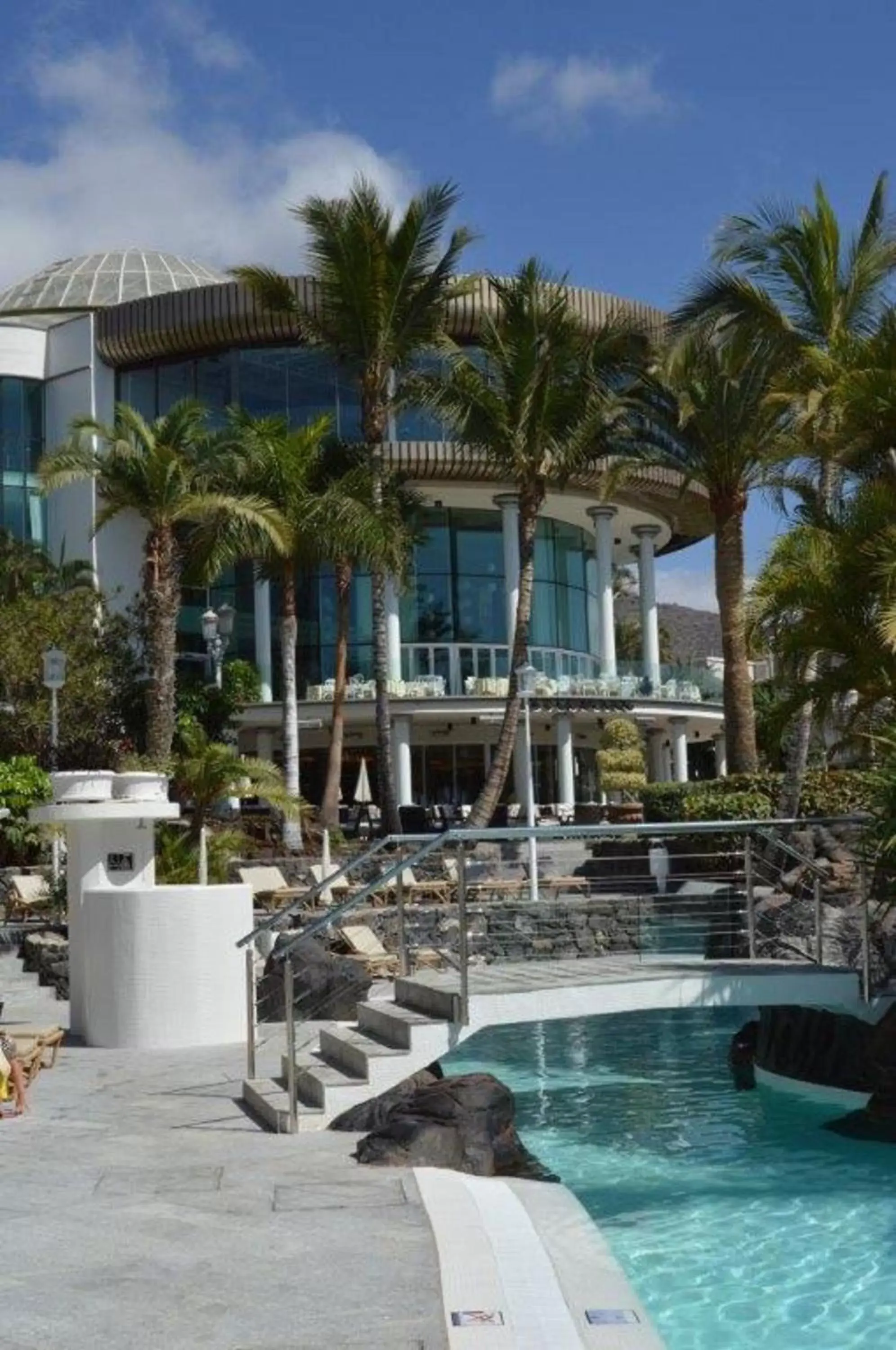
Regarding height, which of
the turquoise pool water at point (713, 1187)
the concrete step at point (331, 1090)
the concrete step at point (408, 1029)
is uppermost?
the concrete step at point (408, 1029)

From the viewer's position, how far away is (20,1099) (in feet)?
35.1

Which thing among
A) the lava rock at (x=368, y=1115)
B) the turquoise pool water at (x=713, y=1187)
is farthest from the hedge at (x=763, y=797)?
the lava rock at (x=368, y=1115)

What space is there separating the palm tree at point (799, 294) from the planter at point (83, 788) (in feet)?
39.0

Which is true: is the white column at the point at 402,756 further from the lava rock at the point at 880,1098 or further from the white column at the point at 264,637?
the lava rock at the point at 880,1098

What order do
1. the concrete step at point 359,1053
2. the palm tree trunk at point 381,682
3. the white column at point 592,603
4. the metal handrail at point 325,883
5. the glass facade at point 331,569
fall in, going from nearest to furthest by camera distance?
1. the concrete step at point 359,1053
2. the metal handrail at point 325,883
3. the palm tree trunk at point 381,682
4. the glass facade at point 331,569
5. the white column at point 592,603

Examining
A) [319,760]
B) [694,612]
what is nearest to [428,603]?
[319,760]

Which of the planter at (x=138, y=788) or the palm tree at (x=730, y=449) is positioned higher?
the palm tree at (x=730, y=449)

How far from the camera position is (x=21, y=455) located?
4506 cm

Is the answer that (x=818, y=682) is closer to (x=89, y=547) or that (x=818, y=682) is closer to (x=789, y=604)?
(x=789, y=604)

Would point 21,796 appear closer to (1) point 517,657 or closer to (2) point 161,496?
(2) point 161,496

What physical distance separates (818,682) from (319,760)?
3132cm

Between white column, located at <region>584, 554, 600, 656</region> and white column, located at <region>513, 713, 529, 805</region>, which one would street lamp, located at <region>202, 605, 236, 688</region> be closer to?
white column, located at <region>513, 713, 529, 805</region>

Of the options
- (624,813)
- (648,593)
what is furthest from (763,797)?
(648,593)

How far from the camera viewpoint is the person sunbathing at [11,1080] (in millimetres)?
10648
